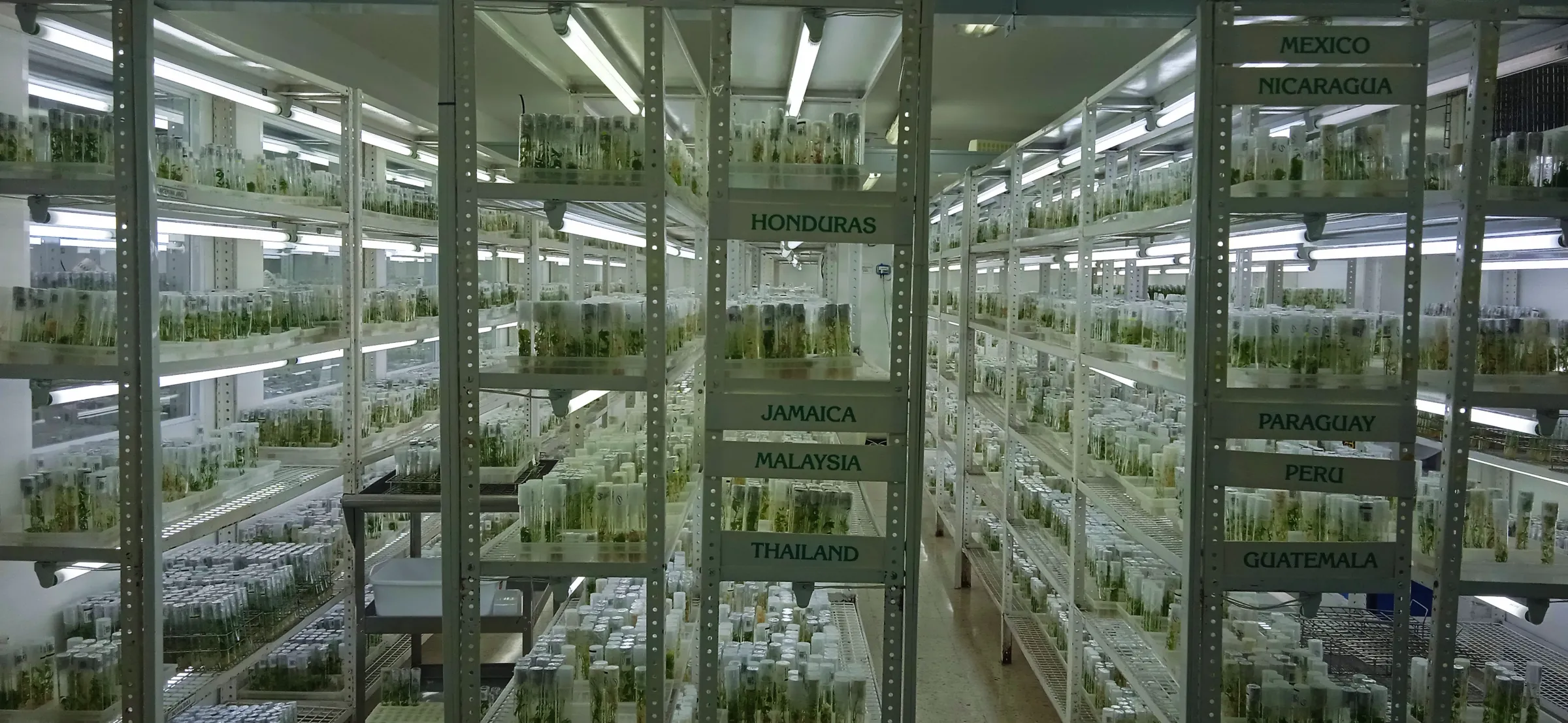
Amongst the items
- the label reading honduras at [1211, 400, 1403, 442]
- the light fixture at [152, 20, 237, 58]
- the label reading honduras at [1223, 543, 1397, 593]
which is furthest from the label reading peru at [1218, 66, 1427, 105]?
the light fixture at [152, 20, 237, 58]

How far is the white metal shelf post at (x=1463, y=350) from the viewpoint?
2.82 meters

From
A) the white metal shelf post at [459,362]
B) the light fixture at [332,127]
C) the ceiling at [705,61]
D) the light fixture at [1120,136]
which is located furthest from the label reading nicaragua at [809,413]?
the light fixture at [332,127]

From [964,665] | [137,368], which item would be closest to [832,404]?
[137,368]

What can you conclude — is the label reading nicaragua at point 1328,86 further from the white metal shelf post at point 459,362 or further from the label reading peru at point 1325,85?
the white metal shelf post at point 459,362

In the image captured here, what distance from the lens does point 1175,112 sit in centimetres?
372

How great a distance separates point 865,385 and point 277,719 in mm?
2576

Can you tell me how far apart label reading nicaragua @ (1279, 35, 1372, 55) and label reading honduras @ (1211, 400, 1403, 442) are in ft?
3.44

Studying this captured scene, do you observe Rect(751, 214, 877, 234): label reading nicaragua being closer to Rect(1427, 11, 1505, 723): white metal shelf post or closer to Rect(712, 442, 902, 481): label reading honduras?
Rect(712, 442, 902, 481): label reading honduras

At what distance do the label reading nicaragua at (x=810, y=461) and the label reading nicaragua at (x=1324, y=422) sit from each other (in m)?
1.31

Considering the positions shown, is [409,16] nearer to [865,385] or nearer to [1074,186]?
[865,385]

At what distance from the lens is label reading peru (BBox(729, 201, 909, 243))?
262 cm

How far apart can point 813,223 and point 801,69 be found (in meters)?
0.86

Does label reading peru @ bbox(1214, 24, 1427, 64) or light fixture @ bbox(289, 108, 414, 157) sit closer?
label reading peru @ bbox(1214, 24, 1427, 64)

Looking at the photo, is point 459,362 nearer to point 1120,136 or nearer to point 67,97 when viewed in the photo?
point 67,97
